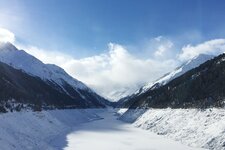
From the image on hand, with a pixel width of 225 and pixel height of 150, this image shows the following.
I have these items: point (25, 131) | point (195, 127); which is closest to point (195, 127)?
point (195, 127)

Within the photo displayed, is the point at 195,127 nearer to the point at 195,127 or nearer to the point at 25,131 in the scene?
the point at 195,127

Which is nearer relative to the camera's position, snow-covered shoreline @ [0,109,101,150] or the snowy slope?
snow-covered shoreline @ [0,109,101,150]

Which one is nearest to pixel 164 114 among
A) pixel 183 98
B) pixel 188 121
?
pixel 183 98

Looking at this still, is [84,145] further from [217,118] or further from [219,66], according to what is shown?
[219,66]

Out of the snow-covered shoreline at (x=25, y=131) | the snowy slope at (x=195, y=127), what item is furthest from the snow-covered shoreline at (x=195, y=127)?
the snow-covered shoreline at (x=25, y=131)

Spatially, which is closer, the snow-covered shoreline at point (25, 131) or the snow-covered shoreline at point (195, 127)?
the snow-covered shoreline at point (25, 131)

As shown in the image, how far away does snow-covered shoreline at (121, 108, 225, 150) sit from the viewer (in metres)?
52.4

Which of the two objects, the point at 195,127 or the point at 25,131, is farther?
the point at 195,127

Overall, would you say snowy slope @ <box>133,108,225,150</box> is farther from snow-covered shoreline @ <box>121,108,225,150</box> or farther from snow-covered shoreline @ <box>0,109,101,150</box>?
snow-covered shoreline @ <box>0,109,101,150</box>

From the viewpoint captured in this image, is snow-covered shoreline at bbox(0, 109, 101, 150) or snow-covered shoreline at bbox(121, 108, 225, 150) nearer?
snow-covered shoreline at bbox(0, 109, 101, 150)

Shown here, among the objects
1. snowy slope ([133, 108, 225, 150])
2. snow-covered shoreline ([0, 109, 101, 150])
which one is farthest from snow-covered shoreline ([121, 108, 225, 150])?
snow-covered shoreline ([0, 109, 101, 150])

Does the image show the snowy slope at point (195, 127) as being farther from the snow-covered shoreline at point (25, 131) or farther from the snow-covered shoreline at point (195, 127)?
the snow-covered shoreline at point (25, 131)

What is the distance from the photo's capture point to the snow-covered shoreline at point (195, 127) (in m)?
52.4

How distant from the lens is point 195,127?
202 ft
